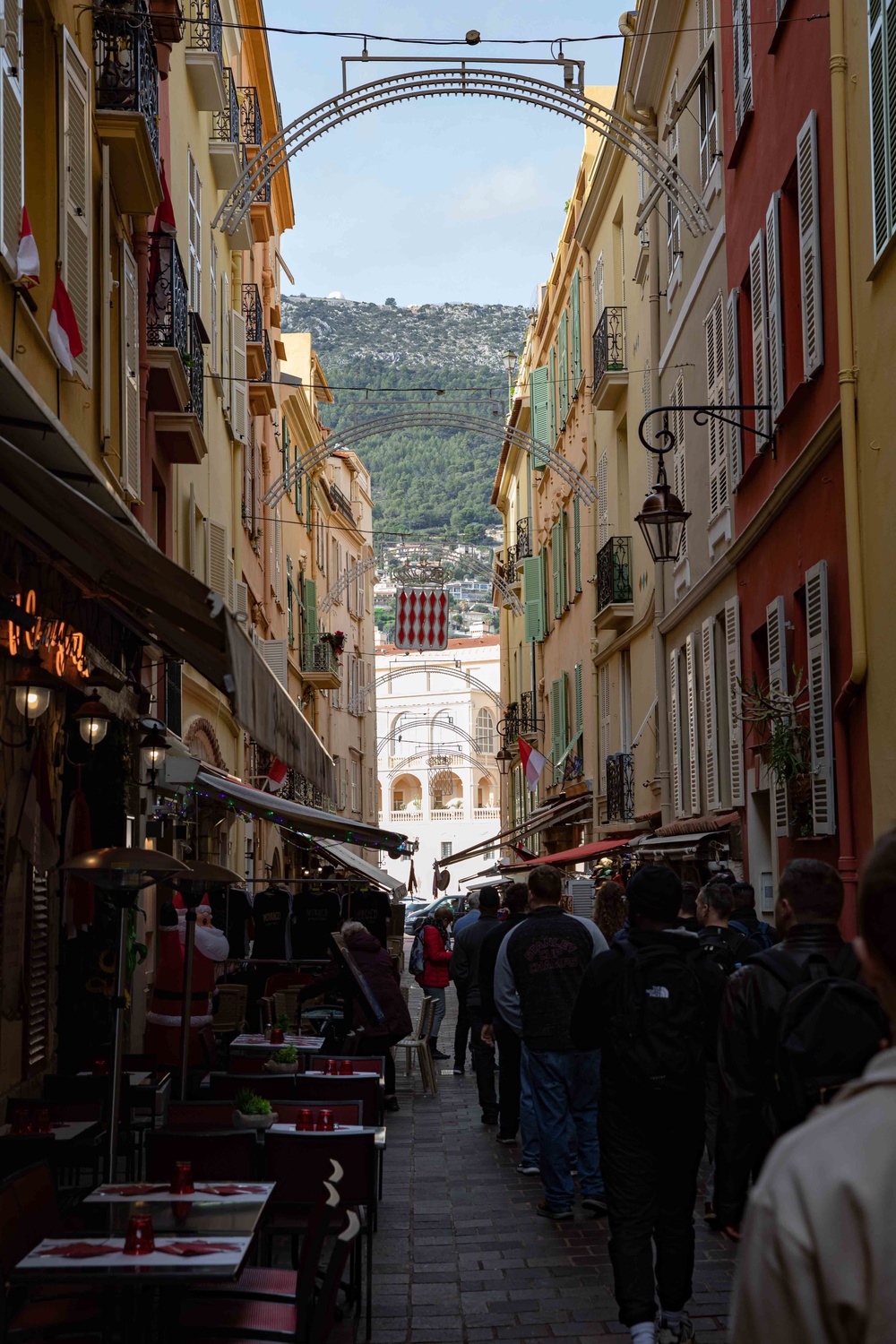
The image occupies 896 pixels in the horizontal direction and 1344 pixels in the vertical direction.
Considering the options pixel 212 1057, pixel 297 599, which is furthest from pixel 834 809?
pixel 297 599

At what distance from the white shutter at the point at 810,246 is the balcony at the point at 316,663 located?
91.5 ft

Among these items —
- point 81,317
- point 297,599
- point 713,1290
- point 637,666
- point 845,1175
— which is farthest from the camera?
point 297,599

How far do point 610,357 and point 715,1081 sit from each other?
16.7 m

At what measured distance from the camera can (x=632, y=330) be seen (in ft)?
78.0

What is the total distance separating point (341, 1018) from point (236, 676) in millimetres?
10693

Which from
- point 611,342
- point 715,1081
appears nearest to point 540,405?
point 611,342

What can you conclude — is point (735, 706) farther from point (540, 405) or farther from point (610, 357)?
point (540, 405)

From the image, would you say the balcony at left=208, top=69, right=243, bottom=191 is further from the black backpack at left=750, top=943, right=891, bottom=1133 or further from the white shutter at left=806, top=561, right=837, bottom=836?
the black backpack at left=750, top=943, right=891, bottom=1133

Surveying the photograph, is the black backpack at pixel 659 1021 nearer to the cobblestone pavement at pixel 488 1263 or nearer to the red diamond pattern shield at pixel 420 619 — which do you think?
the cobblestone pavement at pixel 488 1263

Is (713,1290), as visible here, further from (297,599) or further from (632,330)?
(297,599)

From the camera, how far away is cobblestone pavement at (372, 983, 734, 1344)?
6.79 m

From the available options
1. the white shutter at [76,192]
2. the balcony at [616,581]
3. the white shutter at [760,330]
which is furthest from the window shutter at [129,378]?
the balcony at [616,581]

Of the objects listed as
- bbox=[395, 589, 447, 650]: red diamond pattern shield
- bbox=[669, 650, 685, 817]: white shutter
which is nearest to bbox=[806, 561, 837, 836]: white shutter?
bbox=[669, 650, 685, 817]: white shutter

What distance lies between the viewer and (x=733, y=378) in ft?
47.7
